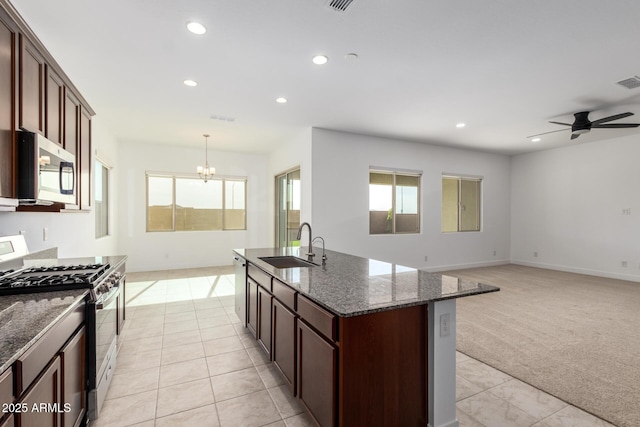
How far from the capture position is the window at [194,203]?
6.90 meters

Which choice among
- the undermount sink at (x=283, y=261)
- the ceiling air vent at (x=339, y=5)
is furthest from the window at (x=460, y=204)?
the ceiling air vent at (x=339, y=5)

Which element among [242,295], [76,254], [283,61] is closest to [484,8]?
[283,61]

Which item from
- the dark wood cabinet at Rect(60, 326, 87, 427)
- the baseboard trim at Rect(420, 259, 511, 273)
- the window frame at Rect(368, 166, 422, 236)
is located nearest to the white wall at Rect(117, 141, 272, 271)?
the window frame at Rect(368, 166, 422, 236)

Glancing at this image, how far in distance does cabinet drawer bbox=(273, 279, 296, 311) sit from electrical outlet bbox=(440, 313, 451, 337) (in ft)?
2.91

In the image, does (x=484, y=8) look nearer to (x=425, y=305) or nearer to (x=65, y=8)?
(x=425, y=305)

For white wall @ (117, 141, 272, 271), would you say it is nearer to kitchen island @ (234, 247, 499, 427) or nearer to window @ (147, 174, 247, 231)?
window @ (147, 174, 247, 231)

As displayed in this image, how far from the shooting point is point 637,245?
5.81m

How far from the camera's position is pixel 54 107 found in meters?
2.22

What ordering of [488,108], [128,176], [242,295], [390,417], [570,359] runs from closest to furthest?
1. [390,417]
2. [570,359]
3. [242,295]
4. [488,108]
5. [128,176]

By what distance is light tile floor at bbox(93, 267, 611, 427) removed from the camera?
1.95m

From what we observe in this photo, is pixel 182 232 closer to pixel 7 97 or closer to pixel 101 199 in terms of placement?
pixel 101 199

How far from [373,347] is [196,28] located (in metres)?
2.75

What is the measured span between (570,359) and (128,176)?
25.3 ft

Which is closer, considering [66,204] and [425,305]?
[425,305]
